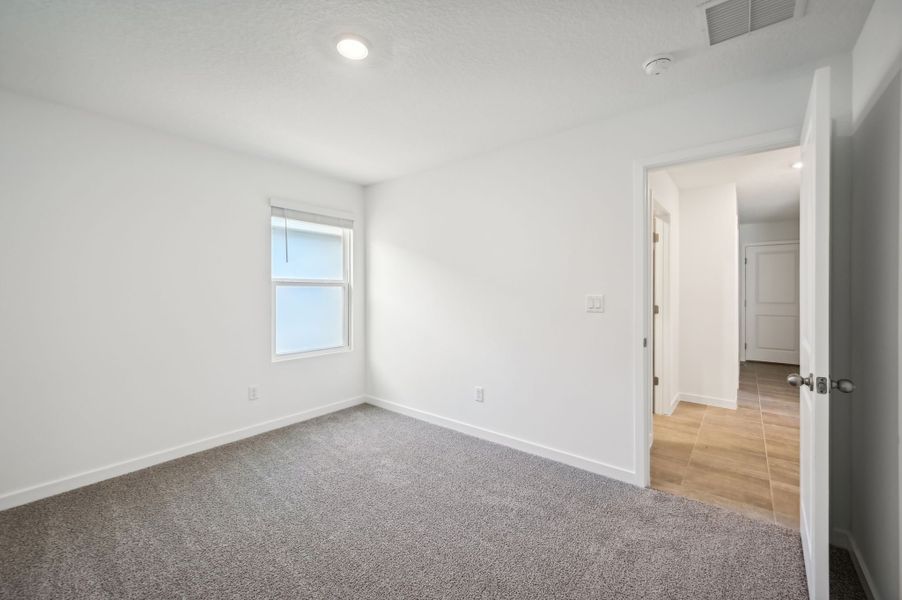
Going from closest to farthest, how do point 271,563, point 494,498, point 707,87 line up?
1. point 271,563
2. point 707,87
3. point 494,498

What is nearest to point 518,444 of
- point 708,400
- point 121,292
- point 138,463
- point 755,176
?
point 708,400

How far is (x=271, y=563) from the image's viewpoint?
1.88m

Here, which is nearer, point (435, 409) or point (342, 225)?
point (435, 409)

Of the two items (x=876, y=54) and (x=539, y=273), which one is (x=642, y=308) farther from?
(x=876, y=54)

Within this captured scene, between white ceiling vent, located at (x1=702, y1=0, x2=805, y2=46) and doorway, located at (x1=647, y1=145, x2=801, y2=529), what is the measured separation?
1.04 metres

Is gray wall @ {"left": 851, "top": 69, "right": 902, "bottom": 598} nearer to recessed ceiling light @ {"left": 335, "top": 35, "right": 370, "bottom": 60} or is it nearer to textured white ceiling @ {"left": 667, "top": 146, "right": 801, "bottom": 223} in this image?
textured white ceiling @ {"left": 667, "top": 146, "right": 801, "bottom": 223}

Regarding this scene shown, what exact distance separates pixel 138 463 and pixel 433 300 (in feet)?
8.32

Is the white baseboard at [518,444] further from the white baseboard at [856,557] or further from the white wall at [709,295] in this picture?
the white wall at [709,295]

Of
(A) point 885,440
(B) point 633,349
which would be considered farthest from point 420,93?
(A) point 885,440

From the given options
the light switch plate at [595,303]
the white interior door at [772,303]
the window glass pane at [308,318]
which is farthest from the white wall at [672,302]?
the white interior door at [772,303]

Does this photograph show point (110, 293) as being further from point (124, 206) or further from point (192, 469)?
point (192, 469)

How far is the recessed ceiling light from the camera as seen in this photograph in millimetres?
1851

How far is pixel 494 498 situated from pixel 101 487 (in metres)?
2.52

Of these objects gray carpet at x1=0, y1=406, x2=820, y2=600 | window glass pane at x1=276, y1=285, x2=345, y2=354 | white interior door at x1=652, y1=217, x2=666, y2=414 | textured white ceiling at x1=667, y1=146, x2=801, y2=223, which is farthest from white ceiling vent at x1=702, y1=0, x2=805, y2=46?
window glass pane at x1=276, y1=285, x2=345, y2=354
